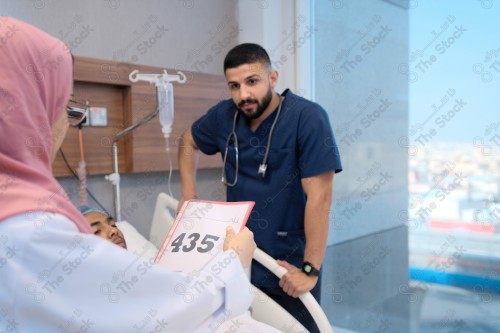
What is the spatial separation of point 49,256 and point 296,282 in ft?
3.11

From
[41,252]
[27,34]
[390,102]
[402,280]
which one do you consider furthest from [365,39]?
[41,252]

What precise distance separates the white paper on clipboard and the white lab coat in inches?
12.4

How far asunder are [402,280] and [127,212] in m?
1.59

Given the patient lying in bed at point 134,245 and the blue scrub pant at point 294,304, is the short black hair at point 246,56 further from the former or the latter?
the blue scrub pant at point 294,304

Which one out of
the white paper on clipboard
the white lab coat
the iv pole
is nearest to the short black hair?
the iv pole

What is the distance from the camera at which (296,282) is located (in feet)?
5.28

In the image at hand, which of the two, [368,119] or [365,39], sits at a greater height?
[365,39]

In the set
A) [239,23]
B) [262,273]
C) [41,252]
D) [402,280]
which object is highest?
[239,23]

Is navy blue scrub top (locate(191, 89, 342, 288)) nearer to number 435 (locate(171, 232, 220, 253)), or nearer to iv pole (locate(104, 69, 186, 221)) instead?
number 435 (locate(171, 232, 220, 253))

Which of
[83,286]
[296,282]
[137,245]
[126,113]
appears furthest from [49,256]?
[126,113]

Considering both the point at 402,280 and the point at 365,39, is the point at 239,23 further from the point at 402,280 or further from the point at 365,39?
the point at 402,280

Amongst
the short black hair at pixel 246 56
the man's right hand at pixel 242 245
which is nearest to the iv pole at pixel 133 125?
the short black hair at pixel 246 56

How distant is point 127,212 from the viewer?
8.22 ft

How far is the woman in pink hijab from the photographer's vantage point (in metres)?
0.87
